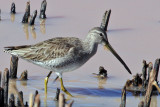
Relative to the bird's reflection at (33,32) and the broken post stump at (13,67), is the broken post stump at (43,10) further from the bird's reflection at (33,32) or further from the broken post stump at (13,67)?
the broken post stump at (13,67)

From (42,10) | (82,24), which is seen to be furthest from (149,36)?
(42,10)

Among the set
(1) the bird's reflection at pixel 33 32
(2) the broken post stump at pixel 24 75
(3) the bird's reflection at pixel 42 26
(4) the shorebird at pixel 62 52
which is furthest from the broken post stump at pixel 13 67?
(3) the bird's reflection at pixel 42 26

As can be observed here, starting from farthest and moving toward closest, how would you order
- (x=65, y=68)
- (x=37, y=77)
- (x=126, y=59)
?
(x=126, y=59) < (x=37, y=77) < (x=65, y=68)

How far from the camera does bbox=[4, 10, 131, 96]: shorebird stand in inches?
348

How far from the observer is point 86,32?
12586 millimetres

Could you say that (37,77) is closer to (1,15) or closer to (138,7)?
(1,15)

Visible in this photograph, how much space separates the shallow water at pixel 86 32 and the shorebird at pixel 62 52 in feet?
1.47

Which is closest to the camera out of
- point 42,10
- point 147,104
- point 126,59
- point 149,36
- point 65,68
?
point 147,104

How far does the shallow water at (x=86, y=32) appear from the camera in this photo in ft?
29.9

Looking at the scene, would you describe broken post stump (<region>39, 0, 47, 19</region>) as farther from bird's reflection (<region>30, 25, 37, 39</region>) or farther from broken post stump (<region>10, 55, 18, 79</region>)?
broken post stump (<region>10, 55, 18, 79</region>)

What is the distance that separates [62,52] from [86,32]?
3.75 m

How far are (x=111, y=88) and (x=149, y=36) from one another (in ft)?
11.2

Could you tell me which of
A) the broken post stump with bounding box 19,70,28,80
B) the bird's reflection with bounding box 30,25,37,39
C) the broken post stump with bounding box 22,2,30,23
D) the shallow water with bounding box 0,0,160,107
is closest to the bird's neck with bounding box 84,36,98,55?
the shallow water with bounding box 0,0,160,107

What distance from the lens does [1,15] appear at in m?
13.4
